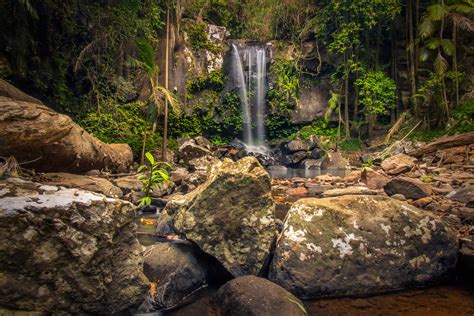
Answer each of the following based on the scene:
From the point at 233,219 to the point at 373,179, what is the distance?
5.78 m

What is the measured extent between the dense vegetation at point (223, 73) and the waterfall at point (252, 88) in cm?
59

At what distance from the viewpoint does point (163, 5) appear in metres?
14.1

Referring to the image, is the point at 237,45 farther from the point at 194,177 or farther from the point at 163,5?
the point at 194,177

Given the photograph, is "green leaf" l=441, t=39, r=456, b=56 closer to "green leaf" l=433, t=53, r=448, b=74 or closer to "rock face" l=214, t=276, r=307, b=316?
"green leaf" l=433, t=53, r=448, b=74

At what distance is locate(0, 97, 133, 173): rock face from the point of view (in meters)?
4.94

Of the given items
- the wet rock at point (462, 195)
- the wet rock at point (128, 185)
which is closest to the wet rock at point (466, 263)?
the wet rock at point (462, 195)

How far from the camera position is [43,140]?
5.58 m

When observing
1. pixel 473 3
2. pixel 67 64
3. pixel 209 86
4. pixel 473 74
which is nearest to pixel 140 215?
pixel 67 64

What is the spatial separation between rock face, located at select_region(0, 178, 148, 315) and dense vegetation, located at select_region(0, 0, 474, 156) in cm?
829

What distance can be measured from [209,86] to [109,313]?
17.3 m

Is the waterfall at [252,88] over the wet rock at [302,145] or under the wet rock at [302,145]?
over

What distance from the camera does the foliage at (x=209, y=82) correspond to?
59.2 feet

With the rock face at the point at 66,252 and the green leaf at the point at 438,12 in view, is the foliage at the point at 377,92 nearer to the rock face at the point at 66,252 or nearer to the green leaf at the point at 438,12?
the green leaf at the point at 438,12

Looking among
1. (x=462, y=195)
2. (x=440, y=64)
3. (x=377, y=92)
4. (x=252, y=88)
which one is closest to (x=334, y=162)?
(x=377, y=92)
